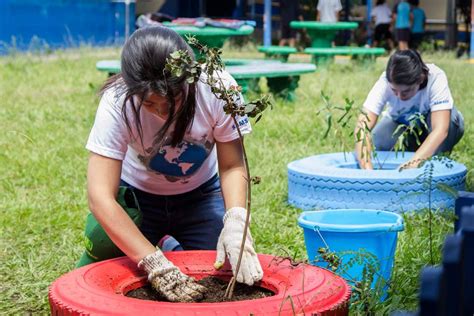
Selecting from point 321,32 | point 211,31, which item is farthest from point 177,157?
point 321,32

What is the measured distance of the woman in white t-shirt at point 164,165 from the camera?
258 centimetres

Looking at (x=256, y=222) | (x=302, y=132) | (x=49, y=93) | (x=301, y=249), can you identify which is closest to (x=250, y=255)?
(x=301, y=249)

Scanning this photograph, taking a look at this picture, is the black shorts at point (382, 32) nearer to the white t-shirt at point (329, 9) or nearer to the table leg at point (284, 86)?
the white t-shirt at point (329, 9)

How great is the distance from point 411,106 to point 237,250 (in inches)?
108

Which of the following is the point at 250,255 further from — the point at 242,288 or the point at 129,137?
the point at 129,137

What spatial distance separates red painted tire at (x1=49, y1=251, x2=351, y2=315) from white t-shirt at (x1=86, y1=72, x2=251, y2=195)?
0.38 m

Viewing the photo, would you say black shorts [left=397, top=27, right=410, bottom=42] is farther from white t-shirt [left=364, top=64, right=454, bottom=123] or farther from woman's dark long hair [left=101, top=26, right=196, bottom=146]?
woman's dark long hair [left=101, top=26, right=196, bottom=146]

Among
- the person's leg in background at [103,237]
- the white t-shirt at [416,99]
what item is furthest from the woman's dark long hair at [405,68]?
the person's leg in background at [103,237]

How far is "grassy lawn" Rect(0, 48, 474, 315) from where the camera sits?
133 inches

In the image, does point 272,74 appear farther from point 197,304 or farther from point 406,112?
point 197,304

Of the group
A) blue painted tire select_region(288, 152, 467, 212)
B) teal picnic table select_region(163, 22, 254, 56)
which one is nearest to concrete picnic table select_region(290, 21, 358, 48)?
teal picnic table select_region(163, 22, 254, 56)

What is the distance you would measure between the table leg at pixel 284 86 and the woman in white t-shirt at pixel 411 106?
3546 mm

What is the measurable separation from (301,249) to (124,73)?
4.55 feet

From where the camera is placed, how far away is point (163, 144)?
9.70ft
